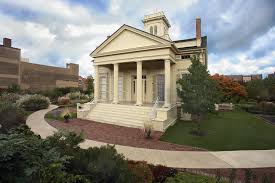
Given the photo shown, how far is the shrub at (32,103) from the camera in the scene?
2031 cm

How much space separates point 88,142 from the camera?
10.5 m

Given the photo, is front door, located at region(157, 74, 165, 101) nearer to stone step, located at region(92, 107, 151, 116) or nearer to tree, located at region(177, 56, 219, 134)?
stone step, located at region(92, 107, 151, 116)

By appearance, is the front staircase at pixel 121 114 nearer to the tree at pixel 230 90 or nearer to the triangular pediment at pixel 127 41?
the triangular pediment at pixel 127 41

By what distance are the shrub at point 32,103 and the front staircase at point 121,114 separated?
7.70m

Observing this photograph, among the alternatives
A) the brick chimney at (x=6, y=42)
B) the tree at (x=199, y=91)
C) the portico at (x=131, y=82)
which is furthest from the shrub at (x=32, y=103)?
the brick chimney at (x=6, y=42)

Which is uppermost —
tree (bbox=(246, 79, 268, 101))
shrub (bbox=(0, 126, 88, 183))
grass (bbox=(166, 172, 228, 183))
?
tree (bbox=(246, 79, 268, 101))

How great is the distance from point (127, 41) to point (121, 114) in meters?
7.66

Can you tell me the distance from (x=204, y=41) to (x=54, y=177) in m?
22.5

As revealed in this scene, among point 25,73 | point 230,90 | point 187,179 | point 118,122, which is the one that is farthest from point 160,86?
point 25,73

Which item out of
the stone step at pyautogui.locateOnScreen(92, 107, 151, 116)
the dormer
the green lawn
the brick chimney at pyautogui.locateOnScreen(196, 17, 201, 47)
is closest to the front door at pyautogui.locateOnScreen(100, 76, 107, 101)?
the stone step at pyautogui.locateOnScreen(92, 107, 151, 116)

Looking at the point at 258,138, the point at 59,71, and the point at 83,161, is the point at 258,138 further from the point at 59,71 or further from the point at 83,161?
the point at 59,71

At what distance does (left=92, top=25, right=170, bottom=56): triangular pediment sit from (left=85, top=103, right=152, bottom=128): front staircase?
601cm

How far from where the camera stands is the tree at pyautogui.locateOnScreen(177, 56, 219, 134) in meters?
12.6

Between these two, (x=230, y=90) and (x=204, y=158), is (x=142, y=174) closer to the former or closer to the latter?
(x=204, y=158)
